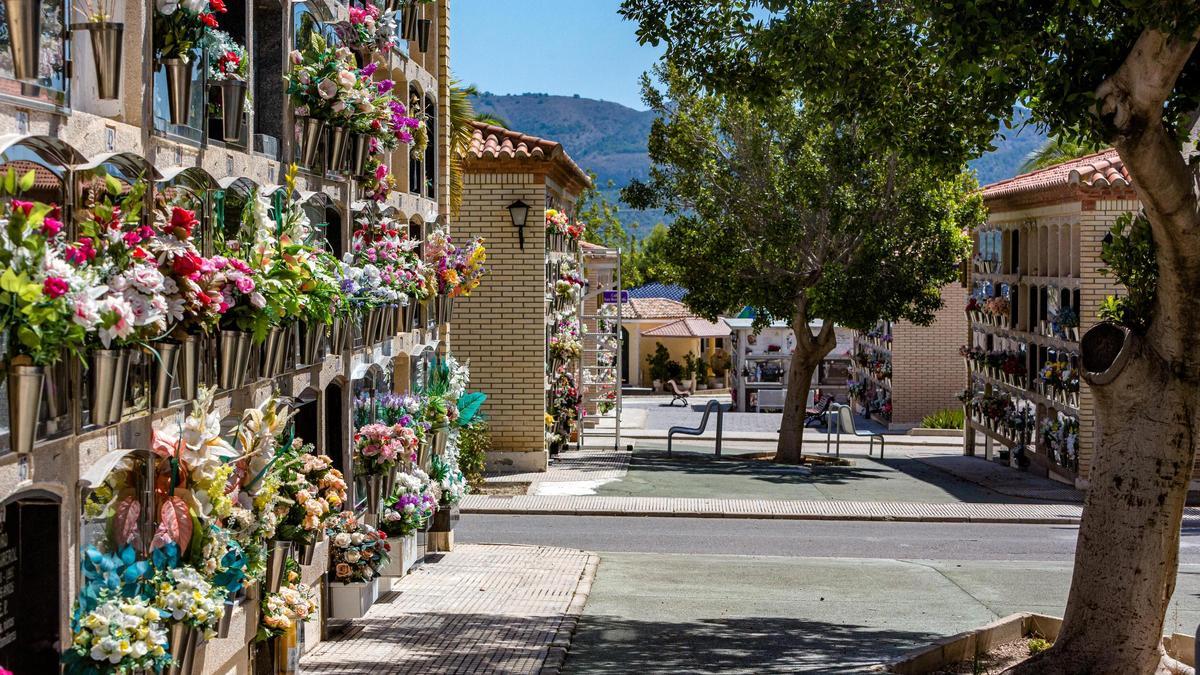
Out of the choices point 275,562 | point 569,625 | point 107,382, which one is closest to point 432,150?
point 569,625

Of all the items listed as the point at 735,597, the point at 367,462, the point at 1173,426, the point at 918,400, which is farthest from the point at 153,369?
the point at 918,400

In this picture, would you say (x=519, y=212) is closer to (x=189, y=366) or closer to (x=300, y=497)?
(x=300, y=497)

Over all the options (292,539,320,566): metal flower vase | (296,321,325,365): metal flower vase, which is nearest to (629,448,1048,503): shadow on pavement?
(292,539,320,566): metal flower vase

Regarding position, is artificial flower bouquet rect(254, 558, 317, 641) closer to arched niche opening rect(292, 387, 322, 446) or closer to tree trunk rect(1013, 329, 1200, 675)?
arched niche opening rect(292, 387, 322, 446)

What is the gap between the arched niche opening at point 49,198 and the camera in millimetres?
5574

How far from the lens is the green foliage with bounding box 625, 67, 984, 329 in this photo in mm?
26062

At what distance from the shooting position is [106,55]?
6316 millimetres

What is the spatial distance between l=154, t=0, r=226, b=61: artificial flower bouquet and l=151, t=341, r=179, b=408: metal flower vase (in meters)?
1.63

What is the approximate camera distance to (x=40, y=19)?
5.86 m

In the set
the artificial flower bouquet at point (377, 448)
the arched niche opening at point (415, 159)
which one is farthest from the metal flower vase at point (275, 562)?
the arched niche opening at point (415, 159)

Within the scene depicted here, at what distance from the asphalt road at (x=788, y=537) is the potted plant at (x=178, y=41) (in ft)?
37.7

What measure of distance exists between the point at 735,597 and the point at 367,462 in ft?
13.6

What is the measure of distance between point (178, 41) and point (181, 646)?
10.3 feet

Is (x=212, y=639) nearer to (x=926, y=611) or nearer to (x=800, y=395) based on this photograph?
(x=926, y=611)
